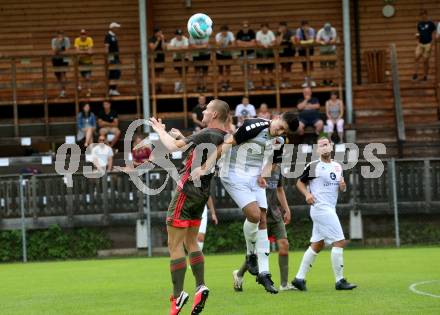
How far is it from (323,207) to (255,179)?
1.11 m

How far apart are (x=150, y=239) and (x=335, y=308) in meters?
12.2

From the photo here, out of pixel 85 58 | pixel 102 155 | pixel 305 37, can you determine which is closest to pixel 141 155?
pixel 102 155

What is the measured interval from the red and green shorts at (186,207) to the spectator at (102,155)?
14.1 metres

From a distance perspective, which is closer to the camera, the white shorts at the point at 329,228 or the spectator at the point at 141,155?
the white shorts at the point at 329,228

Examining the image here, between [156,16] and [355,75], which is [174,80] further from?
[355,75]

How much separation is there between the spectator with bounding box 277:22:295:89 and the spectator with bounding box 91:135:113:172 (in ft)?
19.1

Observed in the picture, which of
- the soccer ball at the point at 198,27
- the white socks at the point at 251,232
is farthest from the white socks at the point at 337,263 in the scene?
the soccer ball at the point at 198,27

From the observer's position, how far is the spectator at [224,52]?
94.6 feet

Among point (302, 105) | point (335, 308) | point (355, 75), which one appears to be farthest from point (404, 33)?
point (335, 308)

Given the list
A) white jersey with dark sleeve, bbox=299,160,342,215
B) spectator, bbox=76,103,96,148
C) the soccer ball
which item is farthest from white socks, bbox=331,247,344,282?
spectator, bbox=76,103,96,148

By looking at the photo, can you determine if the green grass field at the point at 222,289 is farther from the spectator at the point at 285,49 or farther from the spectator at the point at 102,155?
the spectator at the point at 285,49

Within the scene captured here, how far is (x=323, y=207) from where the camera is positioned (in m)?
13.9

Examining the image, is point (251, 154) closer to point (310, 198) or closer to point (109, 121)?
point (310, 198)

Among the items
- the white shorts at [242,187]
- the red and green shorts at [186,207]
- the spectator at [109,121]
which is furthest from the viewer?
the spectator at [109,121]
